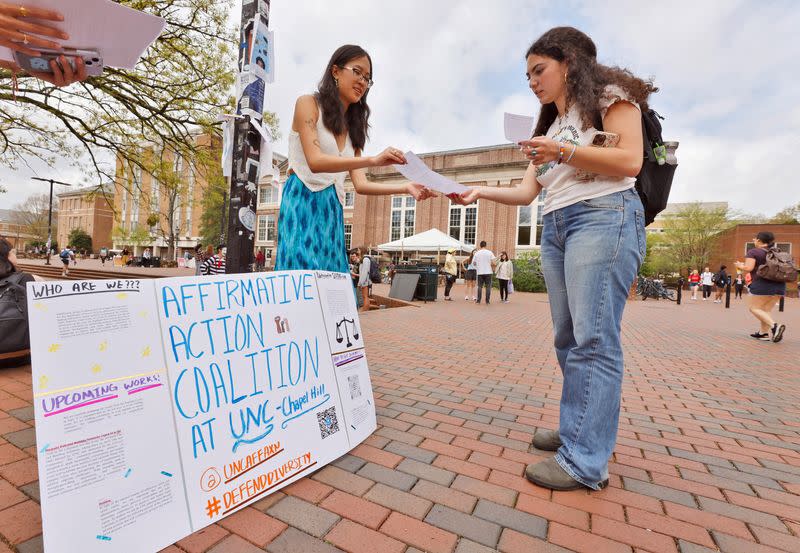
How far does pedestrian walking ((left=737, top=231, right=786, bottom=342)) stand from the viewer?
6691 mm

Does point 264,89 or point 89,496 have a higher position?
point 264,89

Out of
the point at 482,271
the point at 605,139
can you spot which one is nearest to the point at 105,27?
the point at 605,139

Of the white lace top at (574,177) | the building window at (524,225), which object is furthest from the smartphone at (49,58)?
the building window at (524,225)

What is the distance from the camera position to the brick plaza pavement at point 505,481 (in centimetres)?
142

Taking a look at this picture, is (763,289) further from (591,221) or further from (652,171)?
(591,221)

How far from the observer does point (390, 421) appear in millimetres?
2520

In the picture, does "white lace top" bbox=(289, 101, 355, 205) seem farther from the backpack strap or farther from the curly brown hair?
the backpack strap

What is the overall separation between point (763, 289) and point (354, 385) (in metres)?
7.83

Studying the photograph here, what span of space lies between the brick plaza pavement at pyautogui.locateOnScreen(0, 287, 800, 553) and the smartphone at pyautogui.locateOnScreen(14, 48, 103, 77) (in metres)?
1.65

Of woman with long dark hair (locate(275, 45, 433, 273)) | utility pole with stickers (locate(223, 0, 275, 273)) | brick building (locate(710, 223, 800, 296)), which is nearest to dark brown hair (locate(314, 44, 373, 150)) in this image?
woman with long dark hair (locate(275, 45, 433, 273))

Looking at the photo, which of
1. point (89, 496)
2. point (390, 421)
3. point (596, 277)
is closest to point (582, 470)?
point (596, 277)

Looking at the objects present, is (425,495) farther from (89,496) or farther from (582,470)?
(89,496)

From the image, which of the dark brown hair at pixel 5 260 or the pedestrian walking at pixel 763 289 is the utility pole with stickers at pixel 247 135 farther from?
the pedestrian walking at pixel 763 289

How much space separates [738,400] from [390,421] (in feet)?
9.85
